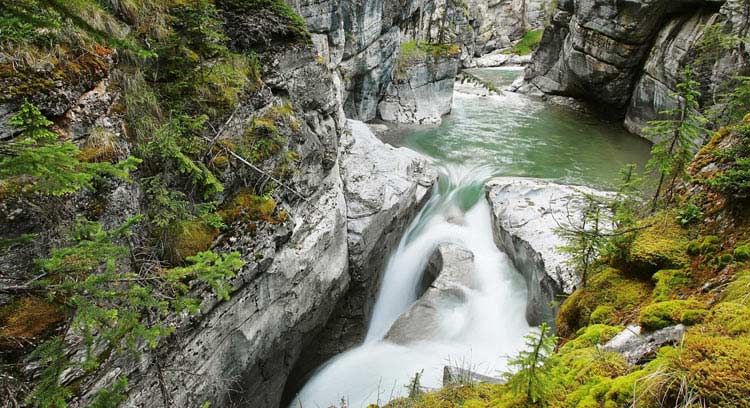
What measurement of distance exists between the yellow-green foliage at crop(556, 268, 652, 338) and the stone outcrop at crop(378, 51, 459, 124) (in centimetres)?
2113

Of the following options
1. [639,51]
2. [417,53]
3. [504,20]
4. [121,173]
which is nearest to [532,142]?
[639,51]

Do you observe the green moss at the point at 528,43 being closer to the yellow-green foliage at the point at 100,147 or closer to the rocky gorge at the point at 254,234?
the rocky gorge at the point at 254,234

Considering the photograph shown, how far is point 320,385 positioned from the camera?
30.0ft

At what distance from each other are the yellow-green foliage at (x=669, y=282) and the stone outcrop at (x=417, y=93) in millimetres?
22062

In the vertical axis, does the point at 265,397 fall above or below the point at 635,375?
below

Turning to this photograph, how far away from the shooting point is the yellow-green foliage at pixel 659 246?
487 centimetres

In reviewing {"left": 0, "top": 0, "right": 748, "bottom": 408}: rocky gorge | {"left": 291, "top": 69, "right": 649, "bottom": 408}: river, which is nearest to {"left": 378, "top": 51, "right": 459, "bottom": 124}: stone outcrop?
{"left": 291, "top": 69, "right": 649, "bottom": 408}: river

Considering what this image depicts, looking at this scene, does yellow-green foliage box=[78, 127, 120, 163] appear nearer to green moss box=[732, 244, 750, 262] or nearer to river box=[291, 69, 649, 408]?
river box=[291, 69, 649, 408]

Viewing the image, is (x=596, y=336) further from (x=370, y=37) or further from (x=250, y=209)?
(x=370, y=37)

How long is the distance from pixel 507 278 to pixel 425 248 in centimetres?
263

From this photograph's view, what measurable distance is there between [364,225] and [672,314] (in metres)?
7.26

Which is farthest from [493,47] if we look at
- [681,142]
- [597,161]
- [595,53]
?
[681,142]

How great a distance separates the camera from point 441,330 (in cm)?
989

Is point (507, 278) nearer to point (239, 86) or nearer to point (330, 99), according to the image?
point (330, 99)
